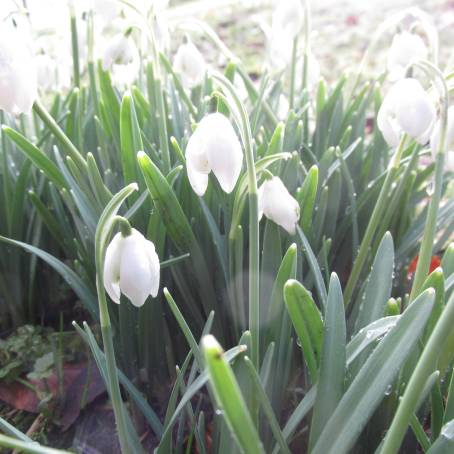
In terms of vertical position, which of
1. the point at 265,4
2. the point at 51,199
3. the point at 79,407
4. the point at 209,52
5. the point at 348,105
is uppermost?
the point at 265,4

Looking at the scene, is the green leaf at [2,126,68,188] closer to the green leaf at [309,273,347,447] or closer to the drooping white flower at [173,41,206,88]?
the drooping white flower at [173,41,206,88]

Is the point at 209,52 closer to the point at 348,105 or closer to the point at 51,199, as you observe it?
the point at 348,105

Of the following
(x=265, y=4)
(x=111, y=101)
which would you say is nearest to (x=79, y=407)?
(x=111, y=101)

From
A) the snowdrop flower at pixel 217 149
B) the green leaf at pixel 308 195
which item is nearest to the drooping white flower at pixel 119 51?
the green leaf at pixel 308 195

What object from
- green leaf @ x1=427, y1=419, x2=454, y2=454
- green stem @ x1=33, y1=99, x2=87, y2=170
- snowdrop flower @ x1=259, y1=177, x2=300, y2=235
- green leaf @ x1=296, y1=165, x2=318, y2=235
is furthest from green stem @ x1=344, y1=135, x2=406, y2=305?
green stem @ x1=33, y1=99, x2=87, y2=170

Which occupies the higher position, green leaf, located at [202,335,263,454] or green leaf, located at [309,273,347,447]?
green leaf, located at [202,335,263,454]

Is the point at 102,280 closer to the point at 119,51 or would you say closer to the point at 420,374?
the point at 420,374

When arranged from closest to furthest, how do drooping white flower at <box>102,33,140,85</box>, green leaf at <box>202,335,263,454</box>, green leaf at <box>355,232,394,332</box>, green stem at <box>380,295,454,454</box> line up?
green leaf at <box>202,335,263,454</box> → green stem at <box>380,295,454,454</box> → green leaf at <box>355,232,394,332</box> → drooping white flower at <box>102,33,140,85</box>
